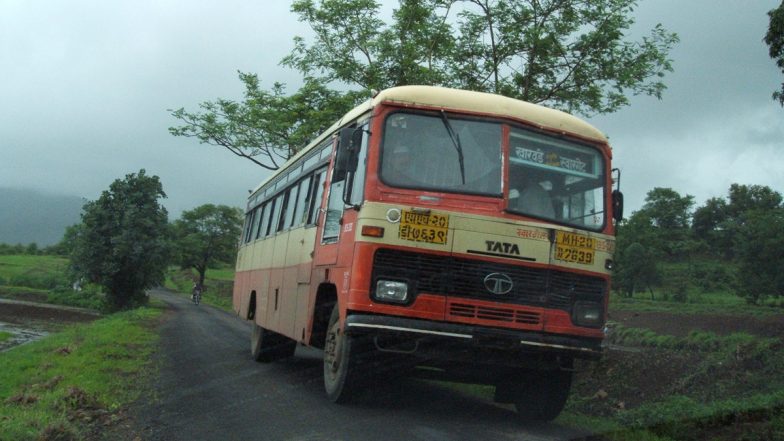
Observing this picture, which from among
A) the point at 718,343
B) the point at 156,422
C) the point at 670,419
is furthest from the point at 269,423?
the point at 718,343

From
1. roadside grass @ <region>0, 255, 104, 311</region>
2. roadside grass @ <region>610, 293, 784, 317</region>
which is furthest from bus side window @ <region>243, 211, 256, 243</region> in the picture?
roadside grass @ <region>0, 255, 104, 311</region>

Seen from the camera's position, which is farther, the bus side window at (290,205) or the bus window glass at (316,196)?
the bus side window at (290,205)

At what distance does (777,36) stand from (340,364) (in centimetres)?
844

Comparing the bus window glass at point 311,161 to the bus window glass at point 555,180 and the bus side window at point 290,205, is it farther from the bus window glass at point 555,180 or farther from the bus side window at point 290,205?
the bus window glass at point 555,180

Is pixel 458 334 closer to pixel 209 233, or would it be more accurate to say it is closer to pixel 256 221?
pixel 256 221

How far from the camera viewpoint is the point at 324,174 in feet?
30.9

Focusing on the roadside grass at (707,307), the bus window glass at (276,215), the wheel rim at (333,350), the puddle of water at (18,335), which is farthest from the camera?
the roadside grass at (707,307)

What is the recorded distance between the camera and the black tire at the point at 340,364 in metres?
7.39

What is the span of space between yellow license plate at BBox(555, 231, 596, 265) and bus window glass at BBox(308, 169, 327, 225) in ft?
10.2

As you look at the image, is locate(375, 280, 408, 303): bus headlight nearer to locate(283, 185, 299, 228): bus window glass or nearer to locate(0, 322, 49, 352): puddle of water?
locate(283, 185, 299, 228): bus window glass

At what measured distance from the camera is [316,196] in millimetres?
9648

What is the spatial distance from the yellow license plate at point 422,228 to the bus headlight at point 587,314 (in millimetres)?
1432

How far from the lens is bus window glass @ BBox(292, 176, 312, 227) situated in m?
10.3

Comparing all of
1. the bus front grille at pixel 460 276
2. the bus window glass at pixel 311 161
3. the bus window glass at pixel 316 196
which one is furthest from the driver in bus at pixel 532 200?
the bus window glass at pixel 311 161
